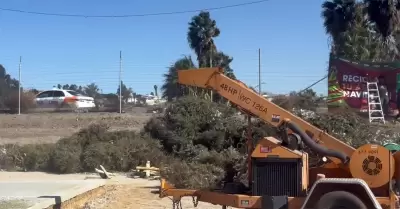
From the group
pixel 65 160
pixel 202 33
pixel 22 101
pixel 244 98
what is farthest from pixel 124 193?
pixel 202 33

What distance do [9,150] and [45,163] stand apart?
67.1 inches

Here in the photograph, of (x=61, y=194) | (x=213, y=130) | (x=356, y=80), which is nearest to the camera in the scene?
(x=61, y=194)

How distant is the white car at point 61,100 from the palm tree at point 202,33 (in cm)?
1191

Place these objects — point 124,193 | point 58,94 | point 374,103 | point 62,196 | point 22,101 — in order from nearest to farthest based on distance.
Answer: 1. point 62,196
2. point 124,193
3. point 374,103
4. point 22,101
5. point 58,94

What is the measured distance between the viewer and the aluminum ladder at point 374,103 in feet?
87.6

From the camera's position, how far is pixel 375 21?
37531mm

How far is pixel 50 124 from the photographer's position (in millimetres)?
29125

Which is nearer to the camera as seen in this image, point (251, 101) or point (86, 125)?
point (251, 101)

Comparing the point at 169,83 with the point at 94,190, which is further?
the point at 169,83

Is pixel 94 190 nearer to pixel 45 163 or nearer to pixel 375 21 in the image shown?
pixel 45 163

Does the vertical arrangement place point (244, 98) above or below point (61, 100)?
below

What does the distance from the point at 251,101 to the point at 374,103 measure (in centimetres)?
1761

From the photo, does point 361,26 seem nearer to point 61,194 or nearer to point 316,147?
point 61,194

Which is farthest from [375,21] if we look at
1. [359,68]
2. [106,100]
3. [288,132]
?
[288,132]
